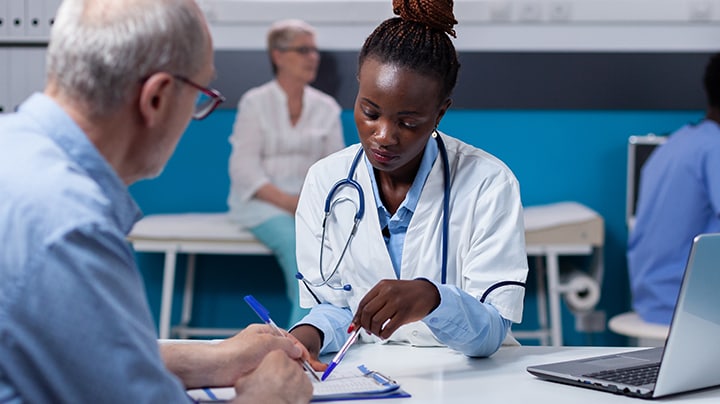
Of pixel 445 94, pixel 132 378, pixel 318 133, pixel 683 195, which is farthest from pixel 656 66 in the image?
pixel 132 378

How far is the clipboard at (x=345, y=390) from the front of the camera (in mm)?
1126

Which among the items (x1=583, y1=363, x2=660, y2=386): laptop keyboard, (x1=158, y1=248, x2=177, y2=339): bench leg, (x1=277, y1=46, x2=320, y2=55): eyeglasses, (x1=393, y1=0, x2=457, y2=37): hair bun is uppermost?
(x1=393, y1=0, x2=457, y2=37): hair bun

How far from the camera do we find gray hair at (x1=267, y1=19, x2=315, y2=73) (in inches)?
141

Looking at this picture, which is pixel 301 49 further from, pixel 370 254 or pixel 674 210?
pixel 370 254

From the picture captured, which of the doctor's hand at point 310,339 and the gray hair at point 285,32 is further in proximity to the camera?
the gray hair at point 285,32

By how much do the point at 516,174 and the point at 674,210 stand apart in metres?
0.94

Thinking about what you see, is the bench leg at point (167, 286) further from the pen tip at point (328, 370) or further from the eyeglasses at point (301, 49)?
the pen tip at point (328, 370)

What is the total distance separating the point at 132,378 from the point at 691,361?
719 mm

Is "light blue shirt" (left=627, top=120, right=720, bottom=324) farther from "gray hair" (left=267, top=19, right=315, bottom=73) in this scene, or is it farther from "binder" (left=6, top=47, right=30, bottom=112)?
"binder" (left=6, top=47, right=30, bottom=112)

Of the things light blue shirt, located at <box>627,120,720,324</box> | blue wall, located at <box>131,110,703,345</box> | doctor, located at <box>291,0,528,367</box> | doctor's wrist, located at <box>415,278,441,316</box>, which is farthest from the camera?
blue wall, located at <box>131,110,703,345</box>

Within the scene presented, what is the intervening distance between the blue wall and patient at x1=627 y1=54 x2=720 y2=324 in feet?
2.50

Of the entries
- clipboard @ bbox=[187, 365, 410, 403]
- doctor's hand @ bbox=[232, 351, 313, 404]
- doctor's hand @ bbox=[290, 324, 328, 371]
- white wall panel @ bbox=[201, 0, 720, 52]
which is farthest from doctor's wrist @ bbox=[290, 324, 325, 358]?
white wall panel @ bbox=[201, 0, 720, 52]

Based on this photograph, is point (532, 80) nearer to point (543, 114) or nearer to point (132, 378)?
point (543, 114)

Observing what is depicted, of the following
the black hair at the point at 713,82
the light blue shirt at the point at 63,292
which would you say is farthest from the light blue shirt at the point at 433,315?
the black hair at the point at 713,82
